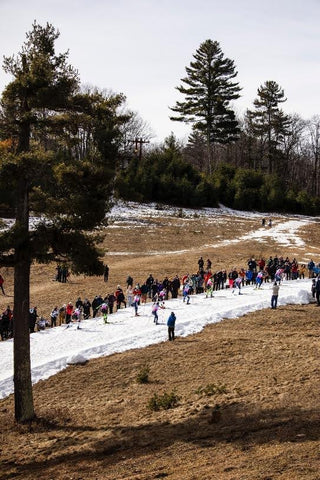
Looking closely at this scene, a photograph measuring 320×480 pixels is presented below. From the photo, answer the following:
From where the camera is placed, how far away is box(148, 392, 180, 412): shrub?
13.9 meters

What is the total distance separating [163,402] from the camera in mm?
13883

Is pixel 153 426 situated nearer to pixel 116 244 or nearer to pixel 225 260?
pixel 225 260

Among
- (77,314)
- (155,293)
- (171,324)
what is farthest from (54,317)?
(171,324)

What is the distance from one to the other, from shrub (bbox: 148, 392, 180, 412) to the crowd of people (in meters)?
8.37

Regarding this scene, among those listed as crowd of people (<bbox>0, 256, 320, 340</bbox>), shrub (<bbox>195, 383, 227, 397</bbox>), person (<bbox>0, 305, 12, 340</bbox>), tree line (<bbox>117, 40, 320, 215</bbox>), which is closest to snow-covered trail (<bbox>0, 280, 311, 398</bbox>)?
crowd of people (<bbox>0, 256, 320, 340</bbox>)

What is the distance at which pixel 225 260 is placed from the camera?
128ft

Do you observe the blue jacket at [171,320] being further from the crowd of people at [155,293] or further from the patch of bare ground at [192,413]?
the crowd of people at [155,293]

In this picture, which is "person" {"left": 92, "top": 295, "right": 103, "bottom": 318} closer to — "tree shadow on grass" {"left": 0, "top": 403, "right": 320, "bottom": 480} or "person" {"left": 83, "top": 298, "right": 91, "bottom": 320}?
"person" {"left": 83, "top": 298, "right": 91, "bottom": 320}

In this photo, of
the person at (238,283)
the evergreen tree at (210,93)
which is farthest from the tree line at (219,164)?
the person at (238,283)

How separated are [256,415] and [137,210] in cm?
5162

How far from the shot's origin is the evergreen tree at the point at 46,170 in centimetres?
1283

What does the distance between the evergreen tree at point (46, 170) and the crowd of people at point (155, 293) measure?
898 centimetres

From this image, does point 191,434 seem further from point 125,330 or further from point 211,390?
point 125,330

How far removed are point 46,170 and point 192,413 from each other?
25.1 feet
